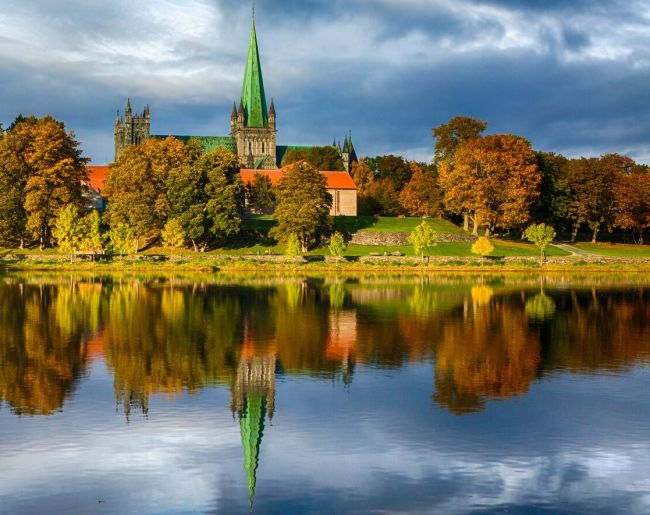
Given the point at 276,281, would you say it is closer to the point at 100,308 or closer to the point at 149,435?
the point at 100,308

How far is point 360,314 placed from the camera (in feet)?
128

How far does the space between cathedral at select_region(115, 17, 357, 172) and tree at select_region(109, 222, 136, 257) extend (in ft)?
262

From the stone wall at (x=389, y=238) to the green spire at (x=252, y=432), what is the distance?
216ft

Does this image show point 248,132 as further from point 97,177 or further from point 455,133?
point 455,133

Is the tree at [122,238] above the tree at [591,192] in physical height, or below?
below

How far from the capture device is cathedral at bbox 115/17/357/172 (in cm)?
15862

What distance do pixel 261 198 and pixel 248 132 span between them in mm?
59863

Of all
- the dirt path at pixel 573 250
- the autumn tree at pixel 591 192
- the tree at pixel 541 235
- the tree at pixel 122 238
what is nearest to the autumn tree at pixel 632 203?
the autumn tree at pixel 591 192

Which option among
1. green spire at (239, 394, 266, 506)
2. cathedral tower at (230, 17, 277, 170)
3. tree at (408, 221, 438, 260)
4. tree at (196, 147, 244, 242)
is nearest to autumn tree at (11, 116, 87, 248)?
tree at (196, 147, 244, 242)

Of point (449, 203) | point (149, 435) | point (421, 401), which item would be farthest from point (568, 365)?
point (449, 203)

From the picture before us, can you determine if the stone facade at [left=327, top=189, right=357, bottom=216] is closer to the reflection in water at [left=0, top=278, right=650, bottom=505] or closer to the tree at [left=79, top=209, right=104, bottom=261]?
the tree at [left=79, top=209, right=104, bottom=261]

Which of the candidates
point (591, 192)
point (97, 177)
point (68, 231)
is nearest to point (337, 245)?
point (68, 231)

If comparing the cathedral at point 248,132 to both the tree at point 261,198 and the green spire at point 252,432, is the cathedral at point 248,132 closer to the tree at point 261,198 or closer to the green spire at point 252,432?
the tree at point 261,198

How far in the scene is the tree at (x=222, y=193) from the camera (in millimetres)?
81312
